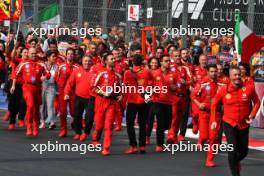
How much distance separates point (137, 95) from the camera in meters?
15.2

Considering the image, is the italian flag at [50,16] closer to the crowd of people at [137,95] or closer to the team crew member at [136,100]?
the crowd of people at [137,95]

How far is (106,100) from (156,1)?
896 centimetres

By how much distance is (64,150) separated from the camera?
600 inches

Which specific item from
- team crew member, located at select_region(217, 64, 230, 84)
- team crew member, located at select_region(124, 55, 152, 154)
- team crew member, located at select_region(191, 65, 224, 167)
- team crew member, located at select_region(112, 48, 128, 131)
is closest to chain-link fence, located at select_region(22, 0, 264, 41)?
team crew member, located at select_region(112, 48, 128, 131)

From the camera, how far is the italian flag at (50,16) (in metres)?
26.1

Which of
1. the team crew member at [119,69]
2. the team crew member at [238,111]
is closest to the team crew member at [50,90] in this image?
the team crew member at [119,69]

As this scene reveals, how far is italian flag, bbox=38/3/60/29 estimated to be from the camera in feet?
85.7

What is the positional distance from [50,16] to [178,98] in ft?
34.4

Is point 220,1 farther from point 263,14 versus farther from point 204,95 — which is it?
point 204,95

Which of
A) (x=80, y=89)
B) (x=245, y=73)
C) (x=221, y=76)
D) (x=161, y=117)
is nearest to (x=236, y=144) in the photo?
(x=245, y=73)

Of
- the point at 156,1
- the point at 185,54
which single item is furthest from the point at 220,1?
the point at 185,54

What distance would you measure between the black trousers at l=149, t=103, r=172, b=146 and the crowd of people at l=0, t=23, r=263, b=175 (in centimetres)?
2

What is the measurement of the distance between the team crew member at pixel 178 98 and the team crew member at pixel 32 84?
2.49 metres

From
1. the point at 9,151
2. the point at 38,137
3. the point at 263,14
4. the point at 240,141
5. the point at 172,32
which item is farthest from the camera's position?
the point at 172,32
